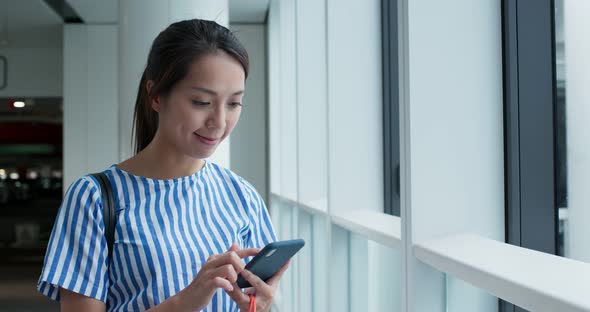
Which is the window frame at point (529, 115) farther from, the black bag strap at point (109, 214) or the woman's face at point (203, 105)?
the black bag strap at point (109, 214)

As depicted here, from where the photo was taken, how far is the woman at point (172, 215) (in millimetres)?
1509

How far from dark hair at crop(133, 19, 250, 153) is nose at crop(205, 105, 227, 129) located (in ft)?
0.33

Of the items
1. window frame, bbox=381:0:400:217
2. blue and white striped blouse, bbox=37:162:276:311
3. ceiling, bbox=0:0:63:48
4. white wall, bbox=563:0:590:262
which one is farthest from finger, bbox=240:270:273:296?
ceiling, bbox=0:0:63:48

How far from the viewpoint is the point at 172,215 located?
1.64 metres

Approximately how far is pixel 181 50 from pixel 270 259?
49 centimetres

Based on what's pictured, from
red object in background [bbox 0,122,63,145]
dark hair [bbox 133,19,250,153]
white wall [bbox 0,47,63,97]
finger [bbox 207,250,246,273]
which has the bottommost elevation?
finger [bbox 207,250,246,273]

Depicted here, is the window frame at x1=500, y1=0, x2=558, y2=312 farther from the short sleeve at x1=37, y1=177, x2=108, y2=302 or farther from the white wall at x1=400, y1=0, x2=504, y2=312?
the short sleeve at x1=37, y1=177, x2=108, y2=302

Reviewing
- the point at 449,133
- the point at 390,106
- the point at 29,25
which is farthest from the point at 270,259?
the point at 29,25

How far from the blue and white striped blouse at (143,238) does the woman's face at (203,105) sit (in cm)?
14

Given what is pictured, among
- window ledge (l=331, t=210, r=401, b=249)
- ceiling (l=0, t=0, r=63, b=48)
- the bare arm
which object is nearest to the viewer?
the bare arm

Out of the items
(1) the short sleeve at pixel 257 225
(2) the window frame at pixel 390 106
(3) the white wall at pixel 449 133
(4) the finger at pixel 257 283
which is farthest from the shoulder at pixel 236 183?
(2) the window frame at pixel 390 106

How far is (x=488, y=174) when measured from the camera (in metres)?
2.21

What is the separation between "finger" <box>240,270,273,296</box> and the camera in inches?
59.4

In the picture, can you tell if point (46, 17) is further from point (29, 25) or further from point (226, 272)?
point (226, 272)
